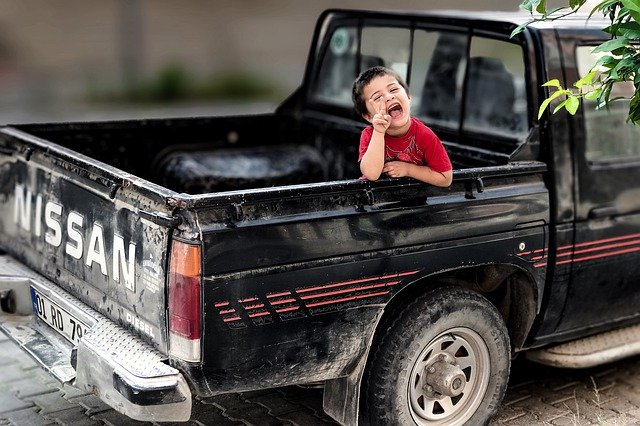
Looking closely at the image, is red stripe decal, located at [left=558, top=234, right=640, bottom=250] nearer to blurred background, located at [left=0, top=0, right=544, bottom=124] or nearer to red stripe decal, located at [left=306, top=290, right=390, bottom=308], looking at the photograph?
red stripe decal, located at [left=306, top=290, right=390, bottom=308]

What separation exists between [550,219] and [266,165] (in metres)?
1.93

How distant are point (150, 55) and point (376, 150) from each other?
1390 centimetres

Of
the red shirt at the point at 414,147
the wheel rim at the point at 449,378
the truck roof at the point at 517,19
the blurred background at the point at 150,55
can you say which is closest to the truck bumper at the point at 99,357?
the wheel rim at the point at 449,378

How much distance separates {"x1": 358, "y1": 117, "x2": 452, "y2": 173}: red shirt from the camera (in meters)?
3.88

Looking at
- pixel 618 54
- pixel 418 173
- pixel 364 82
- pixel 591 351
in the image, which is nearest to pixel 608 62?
pixel 618 54

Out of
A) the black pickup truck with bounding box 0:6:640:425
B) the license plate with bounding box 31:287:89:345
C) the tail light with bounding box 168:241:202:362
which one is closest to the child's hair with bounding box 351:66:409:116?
the black pickup truck with bounding box 0:6:640:425

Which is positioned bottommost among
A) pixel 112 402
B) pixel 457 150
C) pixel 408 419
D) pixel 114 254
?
pixel 408 419

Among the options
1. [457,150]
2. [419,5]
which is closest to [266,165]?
[457,150]

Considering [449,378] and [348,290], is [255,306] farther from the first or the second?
[449,378]

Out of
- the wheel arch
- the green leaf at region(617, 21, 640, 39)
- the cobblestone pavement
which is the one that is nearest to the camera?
the green leaf at region(617, 21, 640, 39)

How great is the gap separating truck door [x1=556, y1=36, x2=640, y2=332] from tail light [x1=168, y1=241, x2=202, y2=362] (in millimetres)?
1873

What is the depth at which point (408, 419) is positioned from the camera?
3.92m

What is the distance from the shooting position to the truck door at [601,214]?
4348 millimetres

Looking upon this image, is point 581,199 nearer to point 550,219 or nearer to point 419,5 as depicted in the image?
point 550,219
